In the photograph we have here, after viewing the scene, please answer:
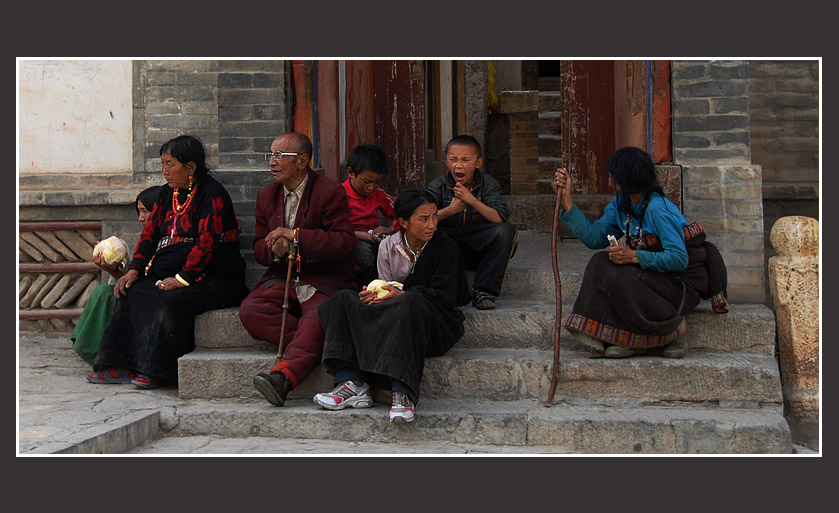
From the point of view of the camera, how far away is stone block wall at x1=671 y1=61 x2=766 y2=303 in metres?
6.23

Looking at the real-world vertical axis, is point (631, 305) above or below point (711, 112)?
below

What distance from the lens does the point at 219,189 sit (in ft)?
20.5

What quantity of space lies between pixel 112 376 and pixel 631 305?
309 centimetres

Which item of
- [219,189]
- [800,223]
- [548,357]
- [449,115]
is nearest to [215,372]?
[219,189]

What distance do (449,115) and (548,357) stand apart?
681cm

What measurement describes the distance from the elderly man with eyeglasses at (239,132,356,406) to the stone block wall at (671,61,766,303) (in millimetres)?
2129

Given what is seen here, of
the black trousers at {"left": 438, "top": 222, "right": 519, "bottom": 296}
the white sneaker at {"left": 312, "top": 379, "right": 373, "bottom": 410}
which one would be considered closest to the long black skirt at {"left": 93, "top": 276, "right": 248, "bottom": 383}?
the white sneaker at {"left": 312, "top": 379, "right": 373, "bottom": 410}

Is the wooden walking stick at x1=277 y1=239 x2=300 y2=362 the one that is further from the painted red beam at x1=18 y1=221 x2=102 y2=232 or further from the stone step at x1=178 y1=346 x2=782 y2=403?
the painted red beam at x1=18 y1=221 x2=102 y2=232

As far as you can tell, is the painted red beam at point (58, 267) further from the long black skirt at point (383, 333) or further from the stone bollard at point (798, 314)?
the stone bollard at point (798, 314)

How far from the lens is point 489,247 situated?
20.3 ft

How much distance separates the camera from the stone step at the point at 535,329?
5.73 metres

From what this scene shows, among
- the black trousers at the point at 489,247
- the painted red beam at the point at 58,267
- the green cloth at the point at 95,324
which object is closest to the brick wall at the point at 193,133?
the painted red beam at the point at 58,267

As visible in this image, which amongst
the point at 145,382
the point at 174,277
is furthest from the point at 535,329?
the point at 145,382

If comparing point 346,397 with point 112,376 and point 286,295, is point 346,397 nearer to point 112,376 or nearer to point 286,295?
point 286,295
